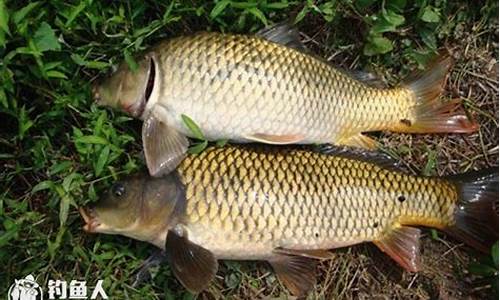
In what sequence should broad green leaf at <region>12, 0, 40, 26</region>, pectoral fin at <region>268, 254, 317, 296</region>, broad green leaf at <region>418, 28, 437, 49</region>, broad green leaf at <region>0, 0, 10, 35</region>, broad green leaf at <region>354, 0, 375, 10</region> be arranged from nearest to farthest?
broad green leaf at <region>0, 0, 10, 35</region>, broad green leaf at <region>12, 0, 40, 26</region>, pectoral fin at <region>268, 254, 317, 296</region>, broad green leaf at <region>354, 0, 375, 10</region>, broad green leaf at <region>418, 28, 437, 49</region>

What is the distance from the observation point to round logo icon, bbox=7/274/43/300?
8.71ft

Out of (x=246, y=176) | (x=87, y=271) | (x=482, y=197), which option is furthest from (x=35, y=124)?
(x=482, y=197)

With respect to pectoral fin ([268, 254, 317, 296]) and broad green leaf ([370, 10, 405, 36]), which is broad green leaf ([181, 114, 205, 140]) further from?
broad green leaf ([370, 10, 405, 36])

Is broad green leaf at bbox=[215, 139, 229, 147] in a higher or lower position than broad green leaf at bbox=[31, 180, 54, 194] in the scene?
higher

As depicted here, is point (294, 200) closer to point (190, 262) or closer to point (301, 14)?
point (190, 262)

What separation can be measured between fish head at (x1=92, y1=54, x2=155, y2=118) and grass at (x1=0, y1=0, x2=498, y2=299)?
63mm

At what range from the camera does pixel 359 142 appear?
109 inches

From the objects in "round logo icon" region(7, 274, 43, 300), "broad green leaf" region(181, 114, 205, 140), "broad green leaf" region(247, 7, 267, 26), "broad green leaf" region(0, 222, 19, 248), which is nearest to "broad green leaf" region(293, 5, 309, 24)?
"broad green leaf" region(247, 7, 267, 26)

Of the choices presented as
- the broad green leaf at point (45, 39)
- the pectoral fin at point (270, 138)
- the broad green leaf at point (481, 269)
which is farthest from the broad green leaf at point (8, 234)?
the broad green leaf at point (481, 269)

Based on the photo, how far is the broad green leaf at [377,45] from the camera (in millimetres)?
2793

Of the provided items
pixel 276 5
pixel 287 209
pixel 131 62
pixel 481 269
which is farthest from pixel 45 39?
pixel 481 269

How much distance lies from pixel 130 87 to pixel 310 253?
922 millimetres

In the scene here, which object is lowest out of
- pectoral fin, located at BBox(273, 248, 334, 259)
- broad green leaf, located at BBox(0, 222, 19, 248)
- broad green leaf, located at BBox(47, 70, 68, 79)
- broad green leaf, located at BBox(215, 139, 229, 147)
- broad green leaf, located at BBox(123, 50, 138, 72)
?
pectoral fin, located at BBox(273, 248, 334, 259)

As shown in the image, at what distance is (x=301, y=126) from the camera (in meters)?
2.58
